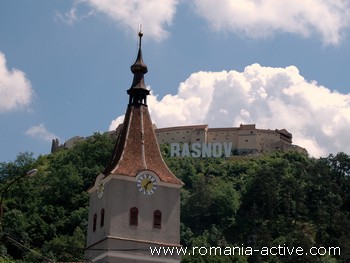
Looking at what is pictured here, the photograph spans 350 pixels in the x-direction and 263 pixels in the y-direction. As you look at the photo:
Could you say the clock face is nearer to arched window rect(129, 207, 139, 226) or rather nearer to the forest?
arched window rect(129, 207, 139, 226)

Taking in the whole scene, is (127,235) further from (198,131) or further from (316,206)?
(198,131)

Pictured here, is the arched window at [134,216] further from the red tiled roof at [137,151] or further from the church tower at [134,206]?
the red tiled roof at [137,151]

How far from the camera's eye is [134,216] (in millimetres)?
36969

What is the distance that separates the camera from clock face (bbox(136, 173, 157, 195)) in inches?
1480

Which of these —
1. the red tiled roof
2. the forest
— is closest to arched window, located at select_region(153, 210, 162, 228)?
the red tiled roof

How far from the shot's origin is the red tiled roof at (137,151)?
38219 millimetres

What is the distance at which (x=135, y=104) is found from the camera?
135 feet

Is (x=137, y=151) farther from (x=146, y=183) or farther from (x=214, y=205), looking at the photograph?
(x=214, y=205)

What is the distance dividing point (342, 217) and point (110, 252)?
76.2 metres

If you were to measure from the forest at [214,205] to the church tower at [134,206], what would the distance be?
1484 inches

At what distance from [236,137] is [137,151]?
119 m
